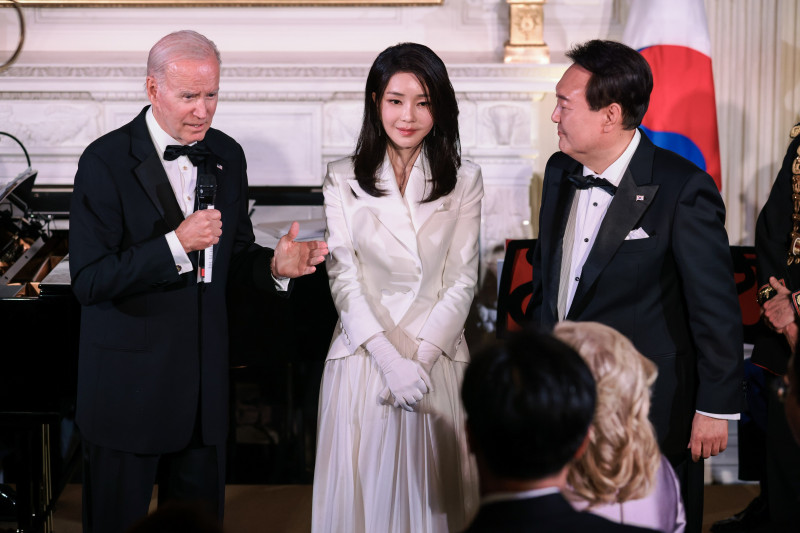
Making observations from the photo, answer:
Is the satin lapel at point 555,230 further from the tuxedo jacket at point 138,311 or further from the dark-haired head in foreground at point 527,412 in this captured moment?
the dark-haired head in foreground at point 527,412

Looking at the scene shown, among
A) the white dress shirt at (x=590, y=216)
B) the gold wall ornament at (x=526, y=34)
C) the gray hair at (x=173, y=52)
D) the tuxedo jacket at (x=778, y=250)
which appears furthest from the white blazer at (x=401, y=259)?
the gold wall ornament at (x=526, y=34)

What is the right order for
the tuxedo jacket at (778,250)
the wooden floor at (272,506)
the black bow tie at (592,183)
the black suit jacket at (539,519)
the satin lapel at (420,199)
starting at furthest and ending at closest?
the wooden floor at (272,506)
the tuxedo jacket at (778,250)
the satin lapel at (420,199)
the black bow tie at (592,183)
the black suit jacket at (539,519)

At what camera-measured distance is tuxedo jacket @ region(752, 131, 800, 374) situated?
3.21 meters

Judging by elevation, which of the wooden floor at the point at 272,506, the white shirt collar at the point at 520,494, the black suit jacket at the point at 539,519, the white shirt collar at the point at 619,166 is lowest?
the wooden floor at the point at 272,506

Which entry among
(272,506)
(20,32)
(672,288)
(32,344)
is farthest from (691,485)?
(20,32)

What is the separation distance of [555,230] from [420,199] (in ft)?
1.48

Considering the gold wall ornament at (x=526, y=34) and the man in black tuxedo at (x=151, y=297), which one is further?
the gold wall ornament at (x=526, y=34)

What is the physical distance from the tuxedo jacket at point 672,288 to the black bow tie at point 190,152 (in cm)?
114

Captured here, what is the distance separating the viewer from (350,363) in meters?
2.83

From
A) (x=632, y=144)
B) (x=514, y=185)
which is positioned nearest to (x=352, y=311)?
(x=632, y=144)

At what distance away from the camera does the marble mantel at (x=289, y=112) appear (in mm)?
4547

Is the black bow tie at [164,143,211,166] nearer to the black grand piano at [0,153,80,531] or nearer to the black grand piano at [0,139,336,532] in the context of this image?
the black grand piano at [0,139,336,532]

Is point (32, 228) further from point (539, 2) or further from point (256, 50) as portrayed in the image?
point (539, 2)

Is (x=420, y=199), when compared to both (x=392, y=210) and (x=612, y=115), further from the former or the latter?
(x=612, y=115)
